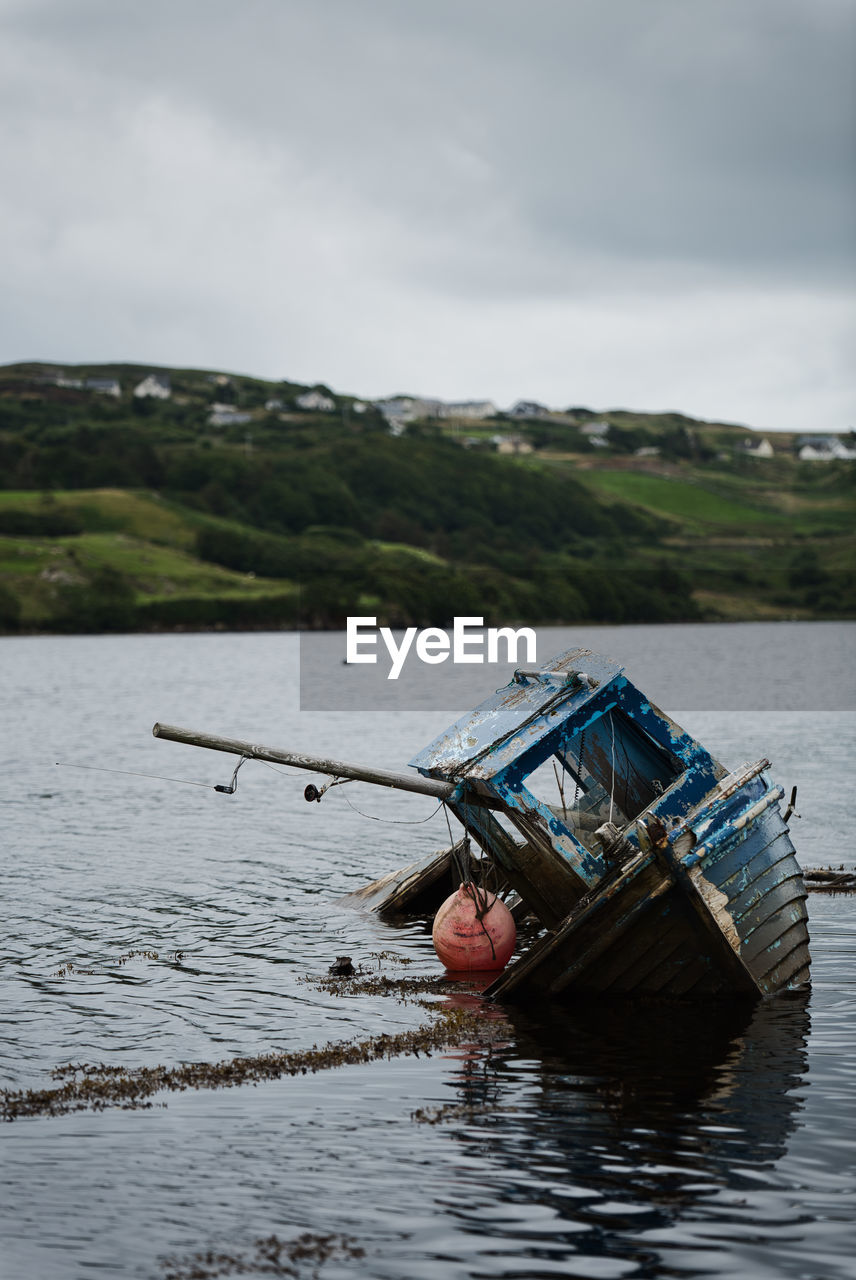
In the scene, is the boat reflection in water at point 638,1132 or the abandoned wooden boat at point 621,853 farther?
the abandoned wooden boat at point 621,853

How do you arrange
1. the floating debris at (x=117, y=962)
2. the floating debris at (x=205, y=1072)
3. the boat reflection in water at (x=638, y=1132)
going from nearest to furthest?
the boat reflection in water at (x=638, y=1132)
the floating debris at (x=205, y=1072)
the floating debris at (x=117, y=962)

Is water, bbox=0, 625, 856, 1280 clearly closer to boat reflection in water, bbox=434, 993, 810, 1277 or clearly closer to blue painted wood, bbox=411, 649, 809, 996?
boat reflection in water, bbox=434, 993, 810, 1277

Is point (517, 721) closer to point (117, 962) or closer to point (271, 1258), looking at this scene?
point (117, 962)

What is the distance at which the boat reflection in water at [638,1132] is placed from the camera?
998 cm

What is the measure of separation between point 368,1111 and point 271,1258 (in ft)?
11.0

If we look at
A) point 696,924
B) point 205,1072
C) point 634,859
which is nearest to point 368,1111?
point 205,1072

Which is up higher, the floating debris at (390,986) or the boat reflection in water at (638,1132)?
the boat reflection in water at (638,1132)

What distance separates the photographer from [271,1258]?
9695 mm

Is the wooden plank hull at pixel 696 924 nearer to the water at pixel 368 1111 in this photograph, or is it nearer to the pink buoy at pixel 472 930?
the water at pixel 368 1111

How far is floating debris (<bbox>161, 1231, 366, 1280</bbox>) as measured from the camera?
9477mm

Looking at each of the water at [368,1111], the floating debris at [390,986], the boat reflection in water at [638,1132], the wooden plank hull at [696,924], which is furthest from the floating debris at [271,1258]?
the floating debris at [390,986]

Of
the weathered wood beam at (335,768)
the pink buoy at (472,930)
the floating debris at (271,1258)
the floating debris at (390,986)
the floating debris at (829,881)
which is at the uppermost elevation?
the weathered wood beam at (335,768)

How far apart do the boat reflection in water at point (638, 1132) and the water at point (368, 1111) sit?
0.03 m

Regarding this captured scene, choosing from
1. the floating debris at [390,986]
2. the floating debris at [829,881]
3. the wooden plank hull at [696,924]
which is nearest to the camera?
the wooden plank hull at [696,924]
